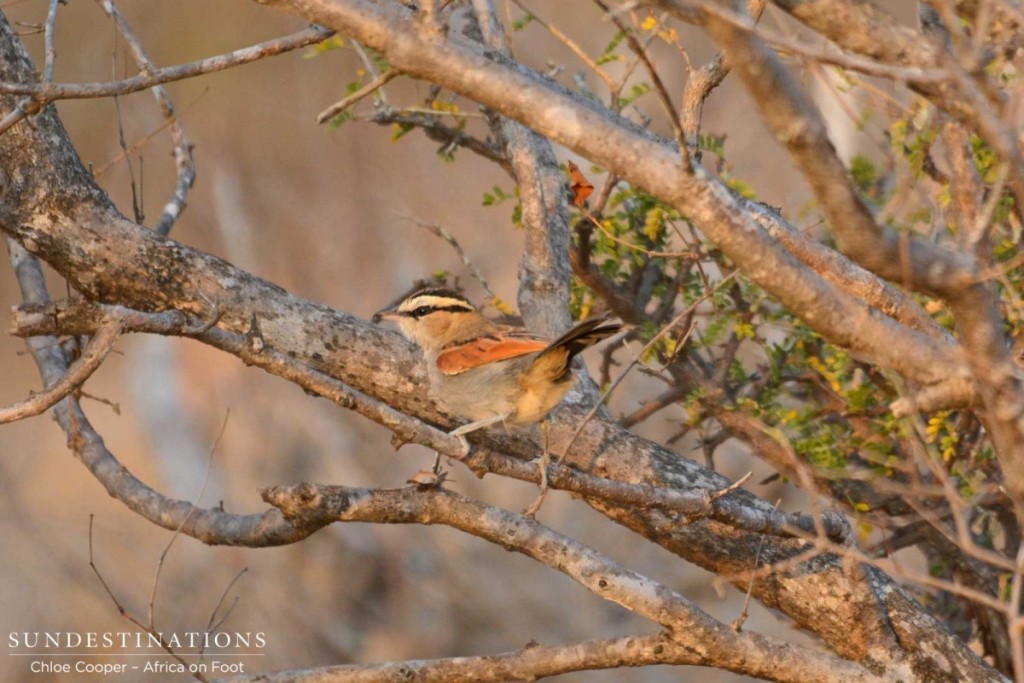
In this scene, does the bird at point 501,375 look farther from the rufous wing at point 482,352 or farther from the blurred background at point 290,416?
the blurred background at point 290,416

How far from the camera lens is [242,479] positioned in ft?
31.5

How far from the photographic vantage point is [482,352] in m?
3.92

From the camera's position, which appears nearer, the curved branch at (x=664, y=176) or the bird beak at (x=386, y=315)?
the curved branch at (x=664, y=176)

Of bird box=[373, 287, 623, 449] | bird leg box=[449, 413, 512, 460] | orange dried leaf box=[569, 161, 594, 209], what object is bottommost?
bird leg box=[449, 413, 512, 460]

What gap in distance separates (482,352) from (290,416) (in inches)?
246

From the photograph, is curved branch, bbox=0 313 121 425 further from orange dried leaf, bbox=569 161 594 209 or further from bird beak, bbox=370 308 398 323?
orange dried leaf, bbox=569 161 594 209

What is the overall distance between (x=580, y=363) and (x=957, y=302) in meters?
2.21

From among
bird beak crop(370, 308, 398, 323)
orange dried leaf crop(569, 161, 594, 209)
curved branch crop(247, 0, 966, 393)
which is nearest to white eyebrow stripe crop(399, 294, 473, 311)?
bird beak crop(370, 308, 398, 323)

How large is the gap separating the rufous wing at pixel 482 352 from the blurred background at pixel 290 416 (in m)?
4.44

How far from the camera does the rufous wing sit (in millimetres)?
3869

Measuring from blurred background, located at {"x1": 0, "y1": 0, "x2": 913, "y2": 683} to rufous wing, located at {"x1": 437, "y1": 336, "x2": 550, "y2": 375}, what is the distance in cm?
444

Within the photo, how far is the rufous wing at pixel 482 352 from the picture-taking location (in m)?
3.87

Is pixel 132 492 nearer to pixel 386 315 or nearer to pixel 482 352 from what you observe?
pixel 386 315

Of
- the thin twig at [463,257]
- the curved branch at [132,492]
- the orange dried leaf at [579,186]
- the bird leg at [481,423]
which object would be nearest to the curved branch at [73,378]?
the curved branch at [132,492]
